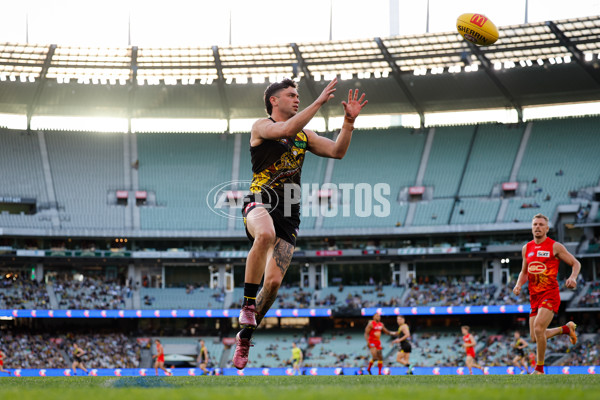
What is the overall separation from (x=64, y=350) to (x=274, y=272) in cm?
4089

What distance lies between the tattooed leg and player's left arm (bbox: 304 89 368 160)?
1185 mm

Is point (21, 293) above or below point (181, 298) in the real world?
above

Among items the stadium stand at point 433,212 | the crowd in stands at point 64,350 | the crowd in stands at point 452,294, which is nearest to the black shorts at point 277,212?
the crowd in stands at point 64,350

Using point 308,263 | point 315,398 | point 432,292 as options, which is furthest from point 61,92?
point 315,398

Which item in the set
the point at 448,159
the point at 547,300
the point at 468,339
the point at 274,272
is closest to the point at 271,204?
the point at 274,272

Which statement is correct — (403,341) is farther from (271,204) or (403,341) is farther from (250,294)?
(271,204)

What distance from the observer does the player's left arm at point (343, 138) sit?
8078mm

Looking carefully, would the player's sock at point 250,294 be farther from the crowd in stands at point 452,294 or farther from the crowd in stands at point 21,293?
the crowd in stands at point 21,293

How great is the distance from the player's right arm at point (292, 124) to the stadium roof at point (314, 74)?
3918 cm

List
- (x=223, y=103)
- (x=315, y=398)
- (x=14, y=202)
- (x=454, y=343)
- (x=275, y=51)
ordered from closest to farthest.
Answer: (x=315, y=398), (x=454, y=343), (x=275, y=51), (x=14, y=202), (x=223, y=103)

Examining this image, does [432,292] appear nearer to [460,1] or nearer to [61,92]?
[460,1]

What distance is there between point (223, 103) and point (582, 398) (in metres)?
52.6

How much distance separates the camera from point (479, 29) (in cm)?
2450

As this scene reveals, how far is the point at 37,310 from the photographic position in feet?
153
